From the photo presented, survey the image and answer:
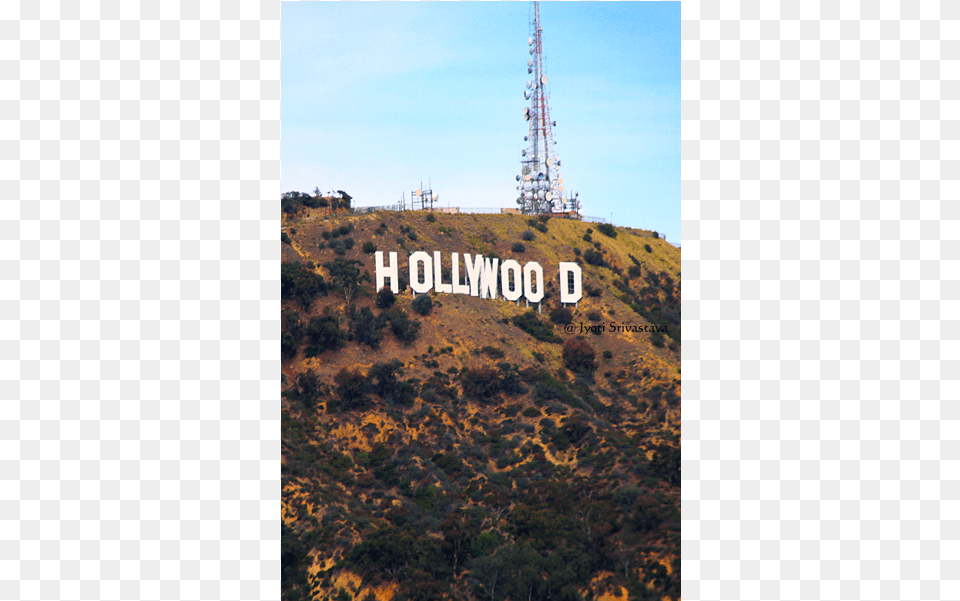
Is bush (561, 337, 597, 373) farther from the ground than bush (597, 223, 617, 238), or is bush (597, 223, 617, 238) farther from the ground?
bush (597, 223, 617, 238)

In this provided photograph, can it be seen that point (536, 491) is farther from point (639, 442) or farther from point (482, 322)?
point (482, 322)

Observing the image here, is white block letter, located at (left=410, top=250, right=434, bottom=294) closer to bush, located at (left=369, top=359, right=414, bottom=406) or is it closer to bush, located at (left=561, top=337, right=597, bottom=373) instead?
bush, located at (left=369, top=359, right=414, bottom=406)

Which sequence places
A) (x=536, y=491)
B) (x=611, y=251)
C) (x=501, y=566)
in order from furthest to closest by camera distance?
(x=611, y=251) → (x=536, y=491) → (x=501, y=566)

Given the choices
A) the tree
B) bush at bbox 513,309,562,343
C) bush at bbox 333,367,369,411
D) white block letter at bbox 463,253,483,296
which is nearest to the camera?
bush at bbox 333,367,369,411

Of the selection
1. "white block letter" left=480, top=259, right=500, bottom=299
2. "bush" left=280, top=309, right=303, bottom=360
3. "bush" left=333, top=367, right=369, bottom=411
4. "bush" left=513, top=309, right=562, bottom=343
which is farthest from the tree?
"bush" left=513, top=309, right=562, bottom=343

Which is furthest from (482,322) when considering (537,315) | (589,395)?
(589,395)

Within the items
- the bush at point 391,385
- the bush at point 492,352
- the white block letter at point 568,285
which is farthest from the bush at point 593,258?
the bush at point 391,385

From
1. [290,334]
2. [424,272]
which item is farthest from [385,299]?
[290,334]
